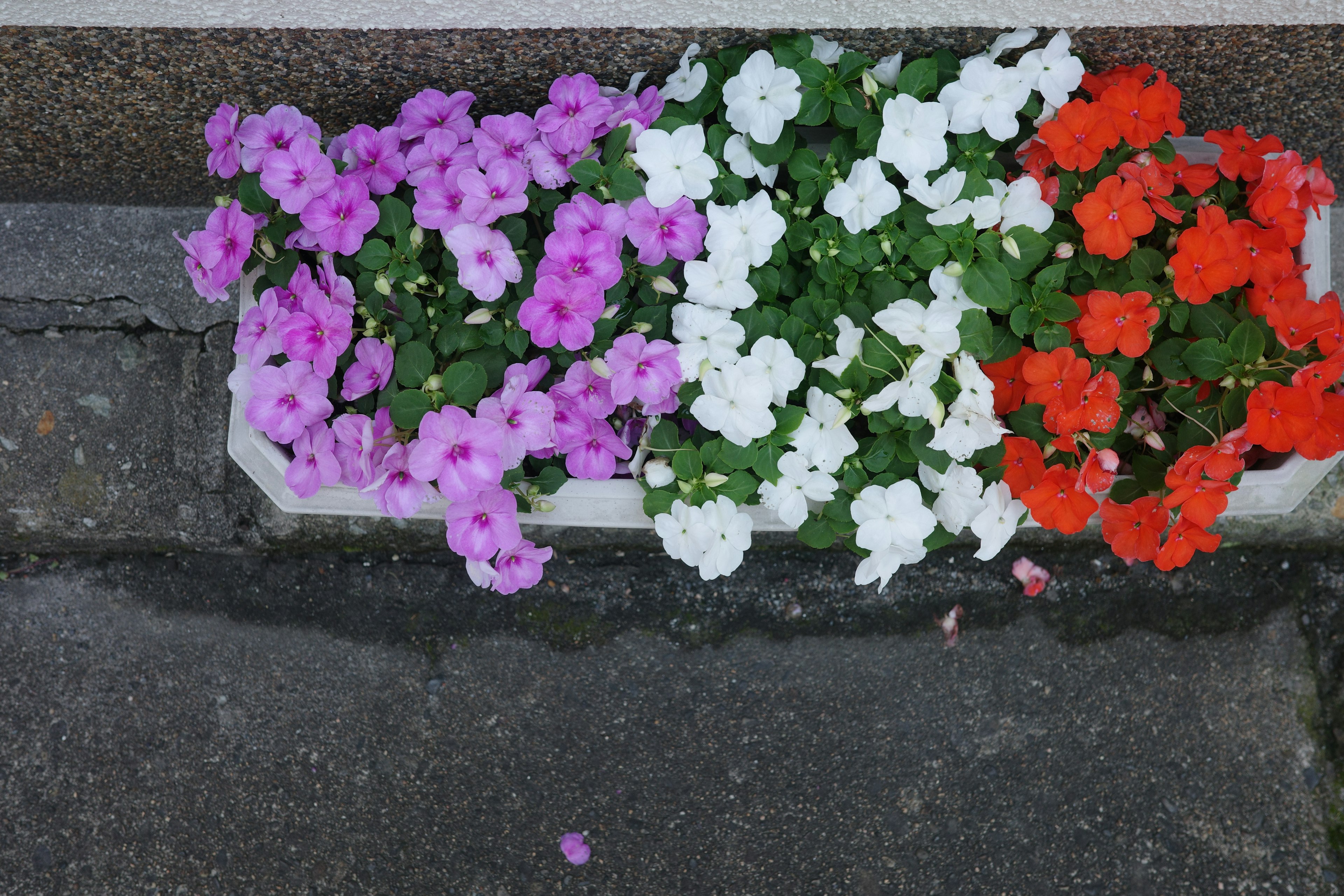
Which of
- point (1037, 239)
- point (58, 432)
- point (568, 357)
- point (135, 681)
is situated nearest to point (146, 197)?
point (58, 432)

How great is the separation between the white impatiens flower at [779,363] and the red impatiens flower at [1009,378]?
1.16 feet

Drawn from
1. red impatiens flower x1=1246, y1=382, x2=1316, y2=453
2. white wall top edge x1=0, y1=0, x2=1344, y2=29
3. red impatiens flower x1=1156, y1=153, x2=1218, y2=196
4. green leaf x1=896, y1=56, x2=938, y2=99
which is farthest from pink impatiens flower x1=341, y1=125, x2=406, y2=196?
red impatiens flower x1=1246, y1=382, x2=1316, y2=453

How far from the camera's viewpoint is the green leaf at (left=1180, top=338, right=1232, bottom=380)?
1.37 m

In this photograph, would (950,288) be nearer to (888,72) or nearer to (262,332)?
(888,72)

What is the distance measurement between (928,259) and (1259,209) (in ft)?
1.77

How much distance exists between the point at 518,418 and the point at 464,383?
106mm

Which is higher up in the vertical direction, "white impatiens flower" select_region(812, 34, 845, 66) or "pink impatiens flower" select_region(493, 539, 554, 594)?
"white impatiens flower" select_region(812, 34, 845, 66)

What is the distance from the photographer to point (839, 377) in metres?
1.38

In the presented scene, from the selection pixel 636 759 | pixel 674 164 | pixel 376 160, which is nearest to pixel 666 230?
pixel 674 164

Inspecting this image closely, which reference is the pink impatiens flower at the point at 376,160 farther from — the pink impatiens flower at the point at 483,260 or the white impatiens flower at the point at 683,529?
the white impatiens flower at the point at 683,529

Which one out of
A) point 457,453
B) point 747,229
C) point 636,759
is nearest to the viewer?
point 457,453

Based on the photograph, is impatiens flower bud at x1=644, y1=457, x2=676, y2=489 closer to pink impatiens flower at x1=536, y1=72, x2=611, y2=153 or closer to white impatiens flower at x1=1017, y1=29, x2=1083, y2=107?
pink impatiens flower at x1=536, y1=72, x2=611, y2=153

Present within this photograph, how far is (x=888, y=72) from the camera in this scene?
1504 mm

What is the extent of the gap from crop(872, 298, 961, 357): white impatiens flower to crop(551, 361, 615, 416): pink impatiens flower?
437mm
